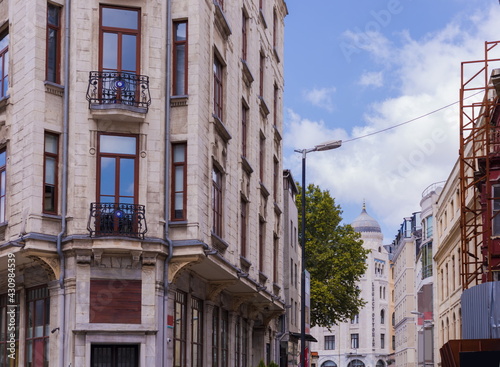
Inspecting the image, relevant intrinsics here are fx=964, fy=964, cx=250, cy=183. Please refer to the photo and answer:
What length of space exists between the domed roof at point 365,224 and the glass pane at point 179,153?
447 ft

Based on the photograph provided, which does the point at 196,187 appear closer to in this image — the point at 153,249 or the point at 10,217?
the point at 153,249

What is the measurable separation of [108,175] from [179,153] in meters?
2.07

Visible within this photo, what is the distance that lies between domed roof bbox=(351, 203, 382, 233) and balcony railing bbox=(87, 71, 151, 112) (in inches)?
5396

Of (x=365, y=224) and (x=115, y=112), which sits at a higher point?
(x=365, y=224)

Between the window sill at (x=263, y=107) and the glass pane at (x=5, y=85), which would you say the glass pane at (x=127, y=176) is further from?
the window sill at (x=263, y=107)

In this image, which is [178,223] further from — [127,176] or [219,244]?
[219,244]

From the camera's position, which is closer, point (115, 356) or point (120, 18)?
point (115, 356)

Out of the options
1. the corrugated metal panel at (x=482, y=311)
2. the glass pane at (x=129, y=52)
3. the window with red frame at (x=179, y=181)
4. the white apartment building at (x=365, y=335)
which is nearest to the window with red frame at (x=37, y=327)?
the window with red frame at (x=179, y=181)

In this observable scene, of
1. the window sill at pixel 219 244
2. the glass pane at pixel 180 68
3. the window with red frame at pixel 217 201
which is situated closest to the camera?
the glass pane at pixel 180 68

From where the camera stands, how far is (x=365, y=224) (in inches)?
6348

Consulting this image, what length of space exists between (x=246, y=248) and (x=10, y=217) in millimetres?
10719

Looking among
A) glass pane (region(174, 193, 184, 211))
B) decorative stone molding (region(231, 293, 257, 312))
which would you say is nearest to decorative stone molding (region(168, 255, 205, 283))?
glass pane (region(174, 193, 184, 211))

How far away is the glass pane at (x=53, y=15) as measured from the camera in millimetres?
24234

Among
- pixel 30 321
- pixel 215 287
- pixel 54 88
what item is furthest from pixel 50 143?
pixel 215 287
